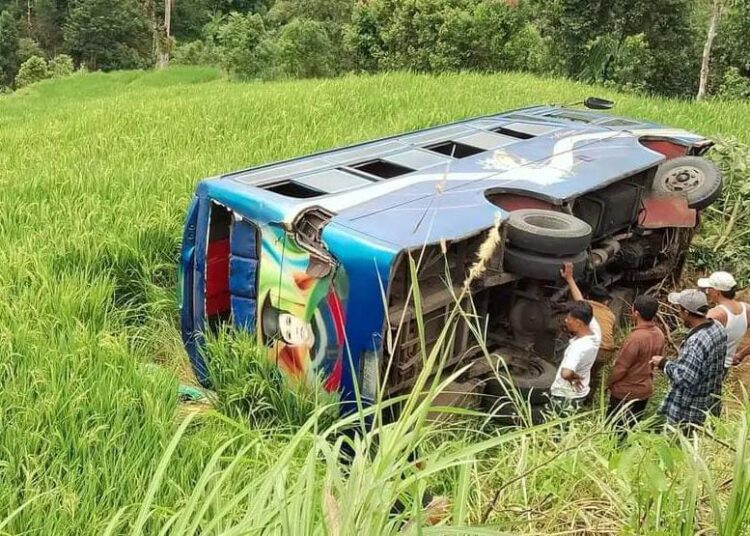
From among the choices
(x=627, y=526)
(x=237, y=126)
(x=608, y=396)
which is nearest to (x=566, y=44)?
(x=237, y=126)

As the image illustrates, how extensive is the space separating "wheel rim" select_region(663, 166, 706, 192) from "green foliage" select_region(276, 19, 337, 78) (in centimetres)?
2056

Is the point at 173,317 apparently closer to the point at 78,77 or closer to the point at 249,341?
the point at 249,341

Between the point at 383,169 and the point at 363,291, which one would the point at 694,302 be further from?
the point at 383,169

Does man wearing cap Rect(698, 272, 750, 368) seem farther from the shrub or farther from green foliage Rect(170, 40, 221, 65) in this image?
green foliage Rect(170, 40, 221, 65)

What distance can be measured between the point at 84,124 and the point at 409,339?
24.1 feet

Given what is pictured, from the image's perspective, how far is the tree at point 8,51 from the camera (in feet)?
127

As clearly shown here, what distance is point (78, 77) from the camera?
974 inches

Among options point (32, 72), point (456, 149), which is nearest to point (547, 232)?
point (456, 149)

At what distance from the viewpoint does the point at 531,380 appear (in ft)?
14.3

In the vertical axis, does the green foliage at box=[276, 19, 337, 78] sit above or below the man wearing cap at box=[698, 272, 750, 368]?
below

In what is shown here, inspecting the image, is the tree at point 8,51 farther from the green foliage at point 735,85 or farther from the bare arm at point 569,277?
the bare arm at point 569,277

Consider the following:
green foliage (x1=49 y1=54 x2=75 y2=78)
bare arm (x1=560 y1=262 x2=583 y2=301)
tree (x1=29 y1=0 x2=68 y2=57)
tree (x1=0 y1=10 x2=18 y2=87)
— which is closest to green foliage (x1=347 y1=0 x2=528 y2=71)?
green foliage (x1=49 y1=54 x2=75 y2=78)

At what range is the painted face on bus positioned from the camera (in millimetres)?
3875

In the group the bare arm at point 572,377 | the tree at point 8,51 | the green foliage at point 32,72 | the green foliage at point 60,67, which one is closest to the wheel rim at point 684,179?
the bare arm at point 572,377
